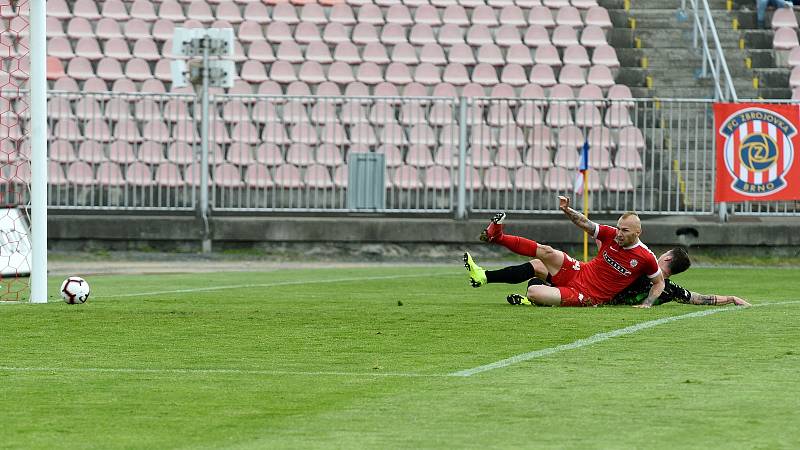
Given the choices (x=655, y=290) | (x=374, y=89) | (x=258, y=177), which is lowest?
(x=655, y=290)

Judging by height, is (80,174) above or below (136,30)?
below

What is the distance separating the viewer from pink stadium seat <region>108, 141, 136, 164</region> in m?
22.8

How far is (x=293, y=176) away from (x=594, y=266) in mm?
10029

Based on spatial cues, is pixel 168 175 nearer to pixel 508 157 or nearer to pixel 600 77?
pixel 508 157

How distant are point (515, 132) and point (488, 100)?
2.04ft

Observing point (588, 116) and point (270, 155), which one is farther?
point (270, 155)

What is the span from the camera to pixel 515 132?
22688mm

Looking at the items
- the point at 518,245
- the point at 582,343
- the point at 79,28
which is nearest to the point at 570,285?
the point at 518,245

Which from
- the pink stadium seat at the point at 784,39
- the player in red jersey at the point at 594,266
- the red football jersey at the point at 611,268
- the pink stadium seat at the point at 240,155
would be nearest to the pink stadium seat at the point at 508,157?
the pink stadium seat at the point at 240,155

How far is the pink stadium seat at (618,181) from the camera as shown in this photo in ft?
73.1

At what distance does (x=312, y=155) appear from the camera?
22922mm

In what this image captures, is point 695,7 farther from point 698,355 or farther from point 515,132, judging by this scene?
point 698,355

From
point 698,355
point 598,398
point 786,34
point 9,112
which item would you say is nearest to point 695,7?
point 786,34

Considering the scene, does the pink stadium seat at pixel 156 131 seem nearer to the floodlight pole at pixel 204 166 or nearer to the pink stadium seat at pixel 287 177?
the floodlight pole at pixel 204 166
